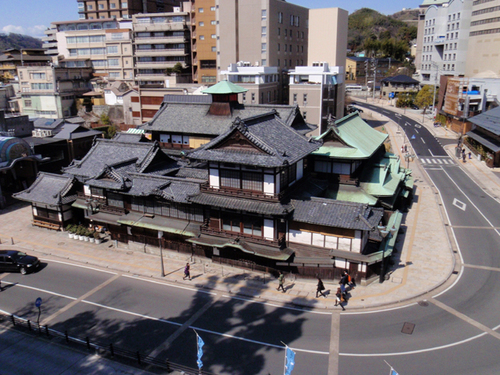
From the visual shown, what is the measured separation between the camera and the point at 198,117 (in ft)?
176

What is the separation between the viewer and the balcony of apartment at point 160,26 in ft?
343

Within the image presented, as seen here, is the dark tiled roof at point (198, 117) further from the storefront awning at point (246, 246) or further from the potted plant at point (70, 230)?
the storefront awning at point (246, 246)

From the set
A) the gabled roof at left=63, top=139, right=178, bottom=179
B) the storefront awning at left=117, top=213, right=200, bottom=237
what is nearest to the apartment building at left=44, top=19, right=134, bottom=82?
the gabled roof at left=63, top=139, right=178, bottom=179

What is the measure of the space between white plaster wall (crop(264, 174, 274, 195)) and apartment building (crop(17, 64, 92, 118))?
3288 inches

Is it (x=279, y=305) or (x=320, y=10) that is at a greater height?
(x=320, y=10)

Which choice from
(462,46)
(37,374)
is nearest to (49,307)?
(37,374)

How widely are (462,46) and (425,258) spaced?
100m

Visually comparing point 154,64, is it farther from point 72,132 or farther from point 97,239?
point 97,239

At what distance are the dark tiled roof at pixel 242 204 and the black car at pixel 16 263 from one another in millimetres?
16125

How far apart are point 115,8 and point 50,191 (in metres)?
110

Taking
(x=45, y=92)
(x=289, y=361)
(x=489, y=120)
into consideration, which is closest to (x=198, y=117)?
(x=289, y=361)

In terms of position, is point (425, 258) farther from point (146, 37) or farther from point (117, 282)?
point (146, 37)

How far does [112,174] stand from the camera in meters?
39.9

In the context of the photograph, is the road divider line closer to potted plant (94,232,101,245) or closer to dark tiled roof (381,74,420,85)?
potted plant (94,232,101,245)
